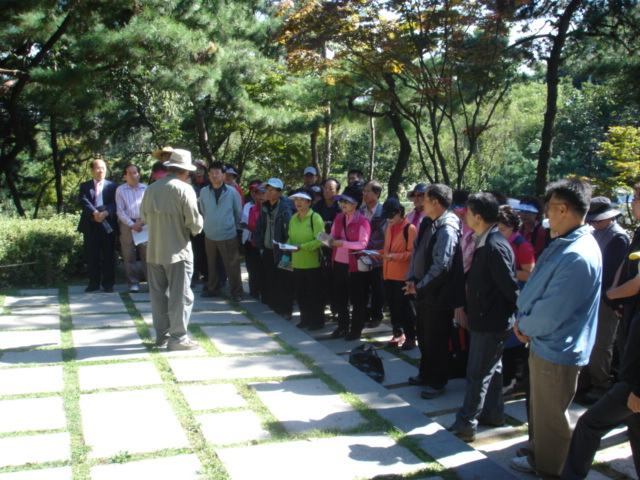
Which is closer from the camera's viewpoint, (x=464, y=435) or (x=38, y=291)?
(x=464, y=435)

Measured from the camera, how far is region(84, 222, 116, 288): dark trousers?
703cm

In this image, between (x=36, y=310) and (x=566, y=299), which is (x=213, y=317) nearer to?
(x=36, y=310)

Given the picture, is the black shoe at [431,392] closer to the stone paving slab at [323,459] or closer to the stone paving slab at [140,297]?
the stone paving slab at [323,459]

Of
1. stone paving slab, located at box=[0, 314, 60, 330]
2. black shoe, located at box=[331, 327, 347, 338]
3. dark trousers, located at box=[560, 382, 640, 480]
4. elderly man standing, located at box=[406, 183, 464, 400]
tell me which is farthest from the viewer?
black shoe, located at box=[331, 327, 347, 338]

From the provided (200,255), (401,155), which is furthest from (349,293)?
(401,155)

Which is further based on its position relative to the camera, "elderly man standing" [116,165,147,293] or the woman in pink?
"elderly man standing" [116,165,147,293]

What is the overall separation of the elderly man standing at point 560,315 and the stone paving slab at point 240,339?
2669 mm

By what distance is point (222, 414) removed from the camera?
358cm

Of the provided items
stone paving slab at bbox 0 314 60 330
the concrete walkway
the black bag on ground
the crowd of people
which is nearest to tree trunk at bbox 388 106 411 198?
the crowd of people

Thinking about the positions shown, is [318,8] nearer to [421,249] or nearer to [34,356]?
[421,249]

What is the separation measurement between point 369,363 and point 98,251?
4232 millimetres

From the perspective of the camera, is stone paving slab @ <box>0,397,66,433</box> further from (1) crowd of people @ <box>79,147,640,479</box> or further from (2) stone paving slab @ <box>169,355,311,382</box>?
(1) crowd of people @ <box>79,147,640,479</box>

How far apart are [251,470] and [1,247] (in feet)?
18.4

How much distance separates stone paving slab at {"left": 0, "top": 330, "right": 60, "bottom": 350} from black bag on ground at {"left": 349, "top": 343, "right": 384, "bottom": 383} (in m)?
2.64
